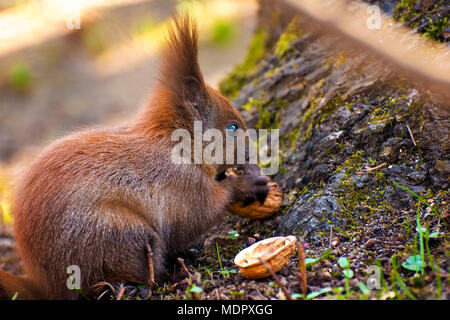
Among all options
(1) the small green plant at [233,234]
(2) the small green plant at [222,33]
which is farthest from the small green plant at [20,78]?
(1) the small green plant at [233,234]

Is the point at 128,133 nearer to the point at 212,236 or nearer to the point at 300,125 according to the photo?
the point at 212,236

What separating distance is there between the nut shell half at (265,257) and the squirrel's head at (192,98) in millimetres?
918

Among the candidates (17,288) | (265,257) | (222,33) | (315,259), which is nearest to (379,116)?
(315,259)

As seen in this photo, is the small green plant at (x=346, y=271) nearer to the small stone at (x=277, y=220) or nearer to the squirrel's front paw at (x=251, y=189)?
the small stone at (x=277, y=220)

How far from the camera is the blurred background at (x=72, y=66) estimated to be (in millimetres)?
7262

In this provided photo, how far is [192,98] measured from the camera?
3125mm

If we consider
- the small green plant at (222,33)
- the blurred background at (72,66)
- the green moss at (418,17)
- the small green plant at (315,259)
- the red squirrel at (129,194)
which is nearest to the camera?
the small green plant at (315,259)

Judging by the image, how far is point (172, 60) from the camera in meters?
2.99

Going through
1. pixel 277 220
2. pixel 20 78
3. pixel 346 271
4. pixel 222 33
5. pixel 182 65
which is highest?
pixel 222 33

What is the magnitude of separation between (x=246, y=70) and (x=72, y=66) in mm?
5102

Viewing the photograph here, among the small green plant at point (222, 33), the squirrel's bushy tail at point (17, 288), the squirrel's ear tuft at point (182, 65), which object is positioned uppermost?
the small green plant at point (222, 33)

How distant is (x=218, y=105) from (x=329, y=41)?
130 centimetres

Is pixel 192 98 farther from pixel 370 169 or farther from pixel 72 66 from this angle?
pixel 72 66
